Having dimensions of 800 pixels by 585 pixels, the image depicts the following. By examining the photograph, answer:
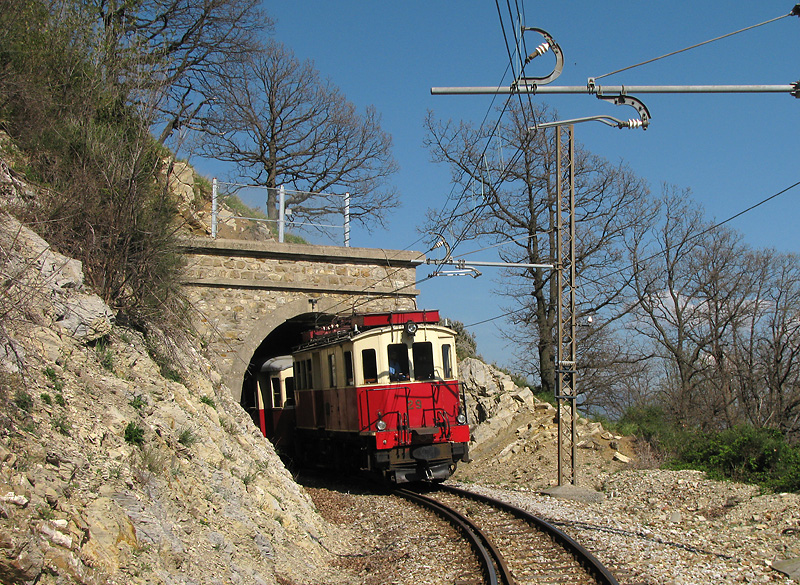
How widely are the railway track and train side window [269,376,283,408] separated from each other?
848 centimetres

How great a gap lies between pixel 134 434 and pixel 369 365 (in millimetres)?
7917

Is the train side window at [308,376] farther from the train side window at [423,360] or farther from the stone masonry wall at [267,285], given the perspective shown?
the train side window at [423,360]

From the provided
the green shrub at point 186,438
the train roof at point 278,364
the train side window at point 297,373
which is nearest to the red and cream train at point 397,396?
the train side window at point 297,373

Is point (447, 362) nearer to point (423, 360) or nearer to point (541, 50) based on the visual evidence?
point (423, 360)

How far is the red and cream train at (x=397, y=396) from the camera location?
1342 cm

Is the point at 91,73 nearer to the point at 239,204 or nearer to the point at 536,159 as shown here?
the point at 239,204

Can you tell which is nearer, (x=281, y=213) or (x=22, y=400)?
Answer: (x=22, y=400)

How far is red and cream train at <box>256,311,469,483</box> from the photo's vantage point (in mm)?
13422

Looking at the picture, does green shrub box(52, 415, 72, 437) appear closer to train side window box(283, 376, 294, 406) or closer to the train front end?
the train front end

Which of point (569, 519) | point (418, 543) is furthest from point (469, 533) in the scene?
point (569, 519)

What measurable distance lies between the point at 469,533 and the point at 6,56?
912 cm

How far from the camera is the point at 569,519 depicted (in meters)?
10.7

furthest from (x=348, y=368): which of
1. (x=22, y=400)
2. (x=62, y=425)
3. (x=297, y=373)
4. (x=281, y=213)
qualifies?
(x=22, y=400)

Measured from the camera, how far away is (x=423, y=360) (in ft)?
46.2
